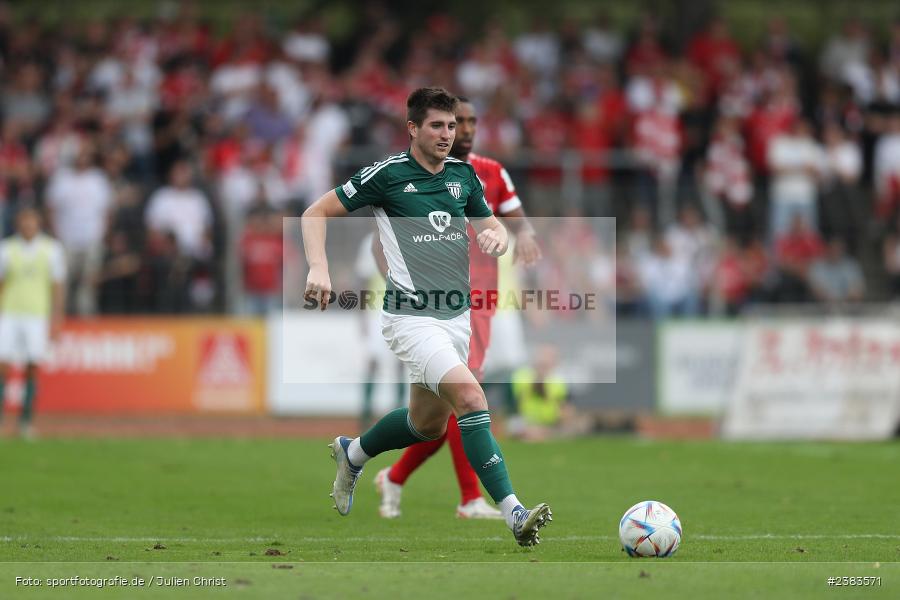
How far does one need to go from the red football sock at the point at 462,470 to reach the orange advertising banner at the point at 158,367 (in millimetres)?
10372

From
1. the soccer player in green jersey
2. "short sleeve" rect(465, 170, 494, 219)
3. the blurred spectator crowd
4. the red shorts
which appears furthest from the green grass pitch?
the blurred spectator crowd

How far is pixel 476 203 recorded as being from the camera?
8508mm

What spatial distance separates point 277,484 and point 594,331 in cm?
931

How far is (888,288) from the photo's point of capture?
21.8m

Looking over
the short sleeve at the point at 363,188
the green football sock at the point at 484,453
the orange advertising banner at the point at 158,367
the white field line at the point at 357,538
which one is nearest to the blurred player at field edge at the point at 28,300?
the orange advertising banner at the point at 158,367

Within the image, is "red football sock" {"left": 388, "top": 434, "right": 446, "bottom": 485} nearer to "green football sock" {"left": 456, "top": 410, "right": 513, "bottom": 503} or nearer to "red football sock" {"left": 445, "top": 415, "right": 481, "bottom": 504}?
→ "red football sock" {"left": 445, "top": 415, "right": 481, "bottom": 504}

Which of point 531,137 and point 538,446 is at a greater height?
point 531,137

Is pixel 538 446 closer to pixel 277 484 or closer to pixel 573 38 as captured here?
pixel 277 484

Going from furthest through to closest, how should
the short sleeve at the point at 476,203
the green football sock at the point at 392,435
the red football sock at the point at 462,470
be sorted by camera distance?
the red football sock at the point at 462,470 < the green football sock at the point at 392,435 < the short sleeve at the point at 476,203

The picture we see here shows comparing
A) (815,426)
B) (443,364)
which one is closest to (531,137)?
(815,426)

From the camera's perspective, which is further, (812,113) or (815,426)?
(812,113)

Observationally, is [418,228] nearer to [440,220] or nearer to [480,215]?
[440,220]

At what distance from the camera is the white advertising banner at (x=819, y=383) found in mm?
17453

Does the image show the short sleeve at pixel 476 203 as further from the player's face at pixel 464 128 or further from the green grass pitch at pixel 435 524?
the green grass pitch at pixel 435 524
